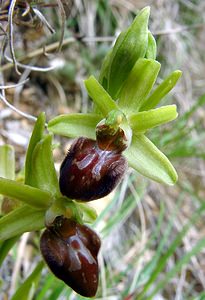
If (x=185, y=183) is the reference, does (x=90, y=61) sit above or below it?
above

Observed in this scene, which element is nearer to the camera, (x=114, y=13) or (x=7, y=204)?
(x=7, y=204)

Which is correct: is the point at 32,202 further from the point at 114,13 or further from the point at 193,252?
the point at 114,13

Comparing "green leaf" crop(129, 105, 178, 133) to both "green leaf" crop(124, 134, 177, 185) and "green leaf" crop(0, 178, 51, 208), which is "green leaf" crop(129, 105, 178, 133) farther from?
"green leaf" crop(0, 178, 51, 208)

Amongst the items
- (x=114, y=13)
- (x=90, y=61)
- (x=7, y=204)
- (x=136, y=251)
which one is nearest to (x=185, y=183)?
(x=136, y=251)

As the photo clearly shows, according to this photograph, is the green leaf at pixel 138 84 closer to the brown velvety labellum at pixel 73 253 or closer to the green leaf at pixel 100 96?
the green leaf at pixel 100 96

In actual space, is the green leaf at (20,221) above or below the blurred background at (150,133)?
above

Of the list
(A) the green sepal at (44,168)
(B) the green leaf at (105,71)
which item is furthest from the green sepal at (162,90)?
(A) the green sepal at (44,168)
